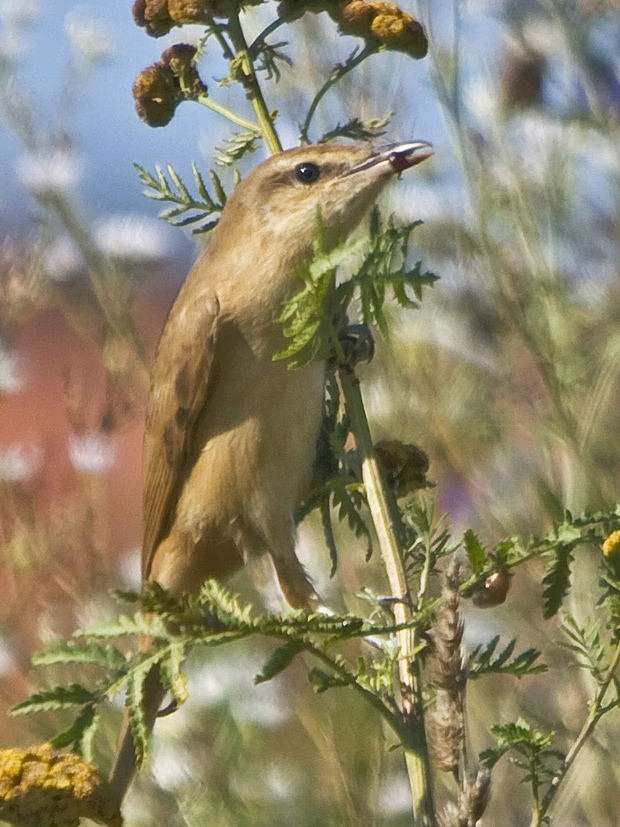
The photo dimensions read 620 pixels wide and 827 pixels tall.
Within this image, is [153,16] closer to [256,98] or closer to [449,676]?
[256,98]

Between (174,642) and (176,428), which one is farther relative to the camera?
(176,428)

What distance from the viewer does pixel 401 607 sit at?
1.78m

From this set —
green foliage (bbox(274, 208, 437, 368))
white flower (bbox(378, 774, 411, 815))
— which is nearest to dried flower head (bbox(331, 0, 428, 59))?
green foliage (bbox(274, 208, 437, 368))

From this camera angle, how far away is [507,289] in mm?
2953

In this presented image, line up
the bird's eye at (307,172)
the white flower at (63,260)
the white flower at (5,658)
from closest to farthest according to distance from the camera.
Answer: the bird's eye at (307,172), the white flower at (5,658), the white flower at (63,260)

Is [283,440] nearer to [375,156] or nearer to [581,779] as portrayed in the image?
[375,156]

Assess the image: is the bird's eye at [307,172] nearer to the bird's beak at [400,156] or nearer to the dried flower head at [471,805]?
the bird's beak at [400,156]

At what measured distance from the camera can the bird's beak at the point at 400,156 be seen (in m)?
2.26

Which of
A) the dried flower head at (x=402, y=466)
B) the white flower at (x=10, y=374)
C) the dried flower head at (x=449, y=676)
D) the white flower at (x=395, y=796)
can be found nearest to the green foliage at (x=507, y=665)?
the dried flower head at (x=449, y=676)

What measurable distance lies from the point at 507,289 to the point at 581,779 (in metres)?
1.12

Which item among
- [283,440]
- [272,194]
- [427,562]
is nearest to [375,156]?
[272,194]

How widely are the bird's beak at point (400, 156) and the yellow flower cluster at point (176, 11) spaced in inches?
16.5

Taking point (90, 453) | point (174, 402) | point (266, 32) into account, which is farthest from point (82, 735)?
point (90, 453)

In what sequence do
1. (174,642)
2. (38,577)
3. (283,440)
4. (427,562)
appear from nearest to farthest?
(174,642)
(427,562)
(283,440)
(38,577)
